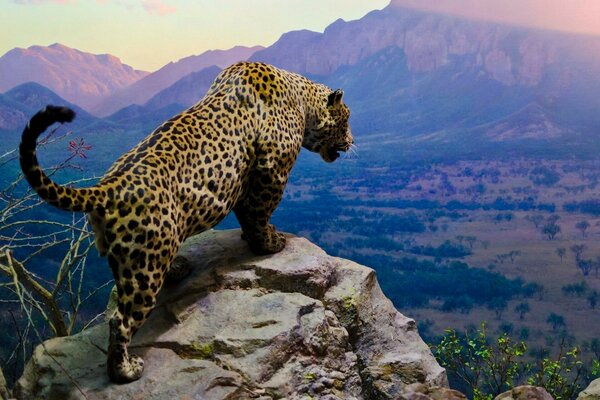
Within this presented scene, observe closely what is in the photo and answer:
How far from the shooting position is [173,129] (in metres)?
4.35

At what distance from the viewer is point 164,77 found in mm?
13148

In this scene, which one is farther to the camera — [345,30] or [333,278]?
[345,30]

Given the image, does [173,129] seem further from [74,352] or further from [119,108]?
[119,108]

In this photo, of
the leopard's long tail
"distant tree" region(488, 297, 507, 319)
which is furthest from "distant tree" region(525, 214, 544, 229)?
the leopard's long tail

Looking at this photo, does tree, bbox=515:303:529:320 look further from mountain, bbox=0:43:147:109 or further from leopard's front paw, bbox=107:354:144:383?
leopard's front paw, bbox=107:354:144:383

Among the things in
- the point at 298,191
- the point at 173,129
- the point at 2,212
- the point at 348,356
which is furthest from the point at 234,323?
the point at 298,191

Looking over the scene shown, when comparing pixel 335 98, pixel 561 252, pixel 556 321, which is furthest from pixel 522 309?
pixel 335 98

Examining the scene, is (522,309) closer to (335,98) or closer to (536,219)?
(536,219)

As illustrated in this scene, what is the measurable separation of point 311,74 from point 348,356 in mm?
14183

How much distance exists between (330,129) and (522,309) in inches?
292

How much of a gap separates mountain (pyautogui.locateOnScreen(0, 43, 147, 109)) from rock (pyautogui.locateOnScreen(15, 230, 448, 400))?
7704mm

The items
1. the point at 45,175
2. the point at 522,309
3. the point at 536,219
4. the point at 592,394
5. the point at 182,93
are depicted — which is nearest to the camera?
the point at 45,175

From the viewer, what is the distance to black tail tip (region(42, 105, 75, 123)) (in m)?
3.27

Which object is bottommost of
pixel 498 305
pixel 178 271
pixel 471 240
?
pixel 498 305
